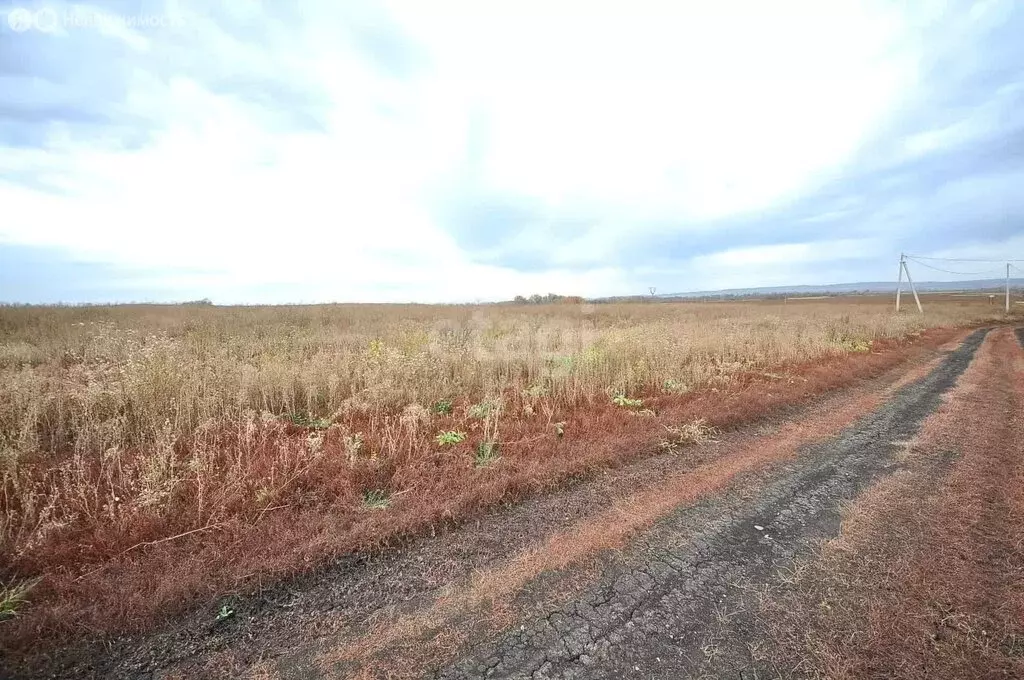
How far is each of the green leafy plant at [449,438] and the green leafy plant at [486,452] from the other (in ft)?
0.89

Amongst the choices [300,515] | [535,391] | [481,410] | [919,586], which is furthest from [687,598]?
[535,391]

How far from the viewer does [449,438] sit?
5.45 m

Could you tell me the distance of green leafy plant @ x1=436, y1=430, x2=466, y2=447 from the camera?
538 cm

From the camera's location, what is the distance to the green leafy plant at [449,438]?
5.38m

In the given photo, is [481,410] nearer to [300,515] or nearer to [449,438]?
[449,438]

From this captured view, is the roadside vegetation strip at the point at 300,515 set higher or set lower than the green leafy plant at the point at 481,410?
lower

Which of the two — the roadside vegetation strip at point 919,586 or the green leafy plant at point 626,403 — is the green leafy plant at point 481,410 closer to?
the green leafy plant at point 626,403

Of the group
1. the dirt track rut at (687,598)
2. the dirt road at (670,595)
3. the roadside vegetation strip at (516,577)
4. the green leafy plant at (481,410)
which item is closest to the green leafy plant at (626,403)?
the roadside vegetation strip at (516,577)

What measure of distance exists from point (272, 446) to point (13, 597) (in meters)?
2.33

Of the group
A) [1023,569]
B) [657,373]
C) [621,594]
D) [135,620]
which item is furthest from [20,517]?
[657,373]

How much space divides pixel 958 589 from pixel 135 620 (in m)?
5.48

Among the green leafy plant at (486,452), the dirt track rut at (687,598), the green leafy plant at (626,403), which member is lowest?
the dirt track rut at (687,598)

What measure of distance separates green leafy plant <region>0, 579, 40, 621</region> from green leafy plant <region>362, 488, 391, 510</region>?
2.18m

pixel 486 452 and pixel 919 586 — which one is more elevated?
pixel 486 452
